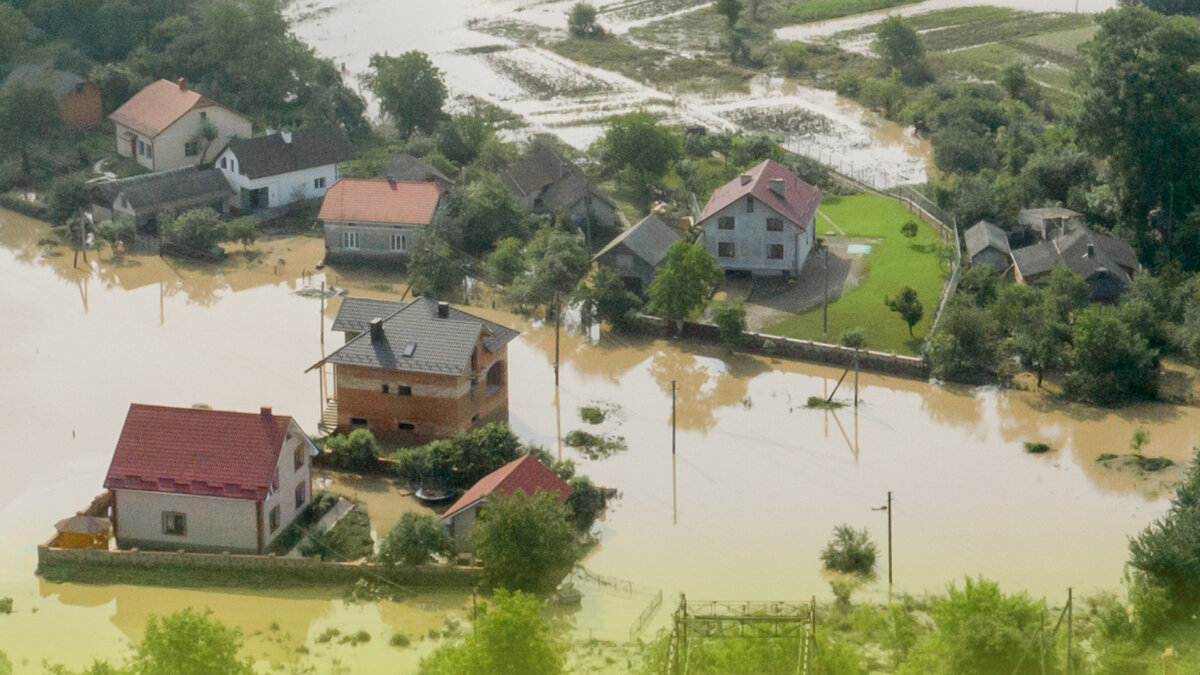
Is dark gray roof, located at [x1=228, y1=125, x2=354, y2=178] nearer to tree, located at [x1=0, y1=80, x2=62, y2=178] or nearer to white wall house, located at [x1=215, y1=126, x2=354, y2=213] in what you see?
white wall house, located at [x1=215, y1=126, x2=354, y2=213]

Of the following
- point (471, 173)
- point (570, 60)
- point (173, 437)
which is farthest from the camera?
point (570, 60)

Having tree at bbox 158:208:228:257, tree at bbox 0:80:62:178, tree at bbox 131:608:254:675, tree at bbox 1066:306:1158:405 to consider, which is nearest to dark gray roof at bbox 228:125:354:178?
tree at bbox 158:208:228:257

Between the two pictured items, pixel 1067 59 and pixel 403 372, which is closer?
pixel 403 372

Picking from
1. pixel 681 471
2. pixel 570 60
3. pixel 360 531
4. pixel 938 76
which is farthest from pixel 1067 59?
pixel 360 531

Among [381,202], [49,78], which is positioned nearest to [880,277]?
[381,202]

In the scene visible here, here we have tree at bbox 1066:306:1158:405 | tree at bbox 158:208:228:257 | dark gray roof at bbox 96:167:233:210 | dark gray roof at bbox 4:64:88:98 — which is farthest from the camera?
dark gray roof at bbox 4:64:88:98

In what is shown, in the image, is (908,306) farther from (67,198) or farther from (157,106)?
(157,106)

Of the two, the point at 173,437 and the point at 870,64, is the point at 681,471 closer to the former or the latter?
the point at 173,437
